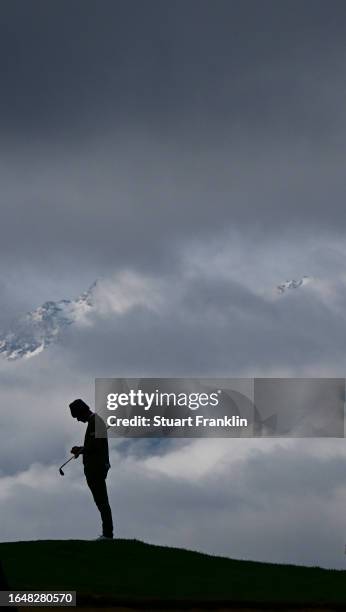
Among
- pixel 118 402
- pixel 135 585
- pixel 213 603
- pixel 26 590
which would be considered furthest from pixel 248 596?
pixel 118 402

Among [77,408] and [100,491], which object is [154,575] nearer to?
[100,491]

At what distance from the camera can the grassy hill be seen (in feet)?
63.9

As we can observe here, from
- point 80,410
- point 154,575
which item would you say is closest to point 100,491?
point 80,410

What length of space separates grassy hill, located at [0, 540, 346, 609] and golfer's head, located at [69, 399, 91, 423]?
3.02m

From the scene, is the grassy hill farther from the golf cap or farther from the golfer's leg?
the golf cap

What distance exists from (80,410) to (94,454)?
→ 1148 mm

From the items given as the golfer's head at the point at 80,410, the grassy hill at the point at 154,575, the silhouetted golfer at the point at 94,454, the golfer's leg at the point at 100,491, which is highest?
the golfer's head at the point at 80,410

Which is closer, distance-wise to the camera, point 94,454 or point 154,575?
point 154,575

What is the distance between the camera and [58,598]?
18609 millimetres

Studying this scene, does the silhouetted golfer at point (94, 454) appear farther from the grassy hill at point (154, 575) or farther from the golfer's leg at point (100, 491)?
the grassy hill at point (154, 575)

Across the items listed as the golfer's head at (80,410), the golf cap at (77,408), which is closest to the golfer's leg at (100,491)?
the golfer's head at (80,410)

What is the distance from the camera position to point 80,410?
25109 millimetres

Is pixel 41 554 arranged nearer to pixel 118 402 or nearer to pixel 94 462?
pixel 94 462

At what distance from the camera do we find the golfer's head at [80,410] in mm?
25094
